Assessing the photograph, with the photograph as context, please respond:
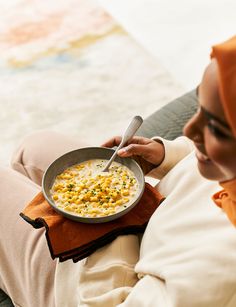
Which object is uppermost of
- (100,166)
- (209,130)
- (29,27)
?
(209,130)

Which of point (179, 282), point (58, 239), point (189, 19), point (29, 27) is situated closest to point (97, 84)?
point (29, 27)

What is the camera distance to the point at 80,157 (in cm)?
112

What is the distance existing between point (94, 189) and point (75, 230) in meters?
0.10

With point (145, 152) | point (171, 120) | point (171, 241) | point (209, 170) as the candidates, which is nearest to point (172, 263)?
point (171, 241)

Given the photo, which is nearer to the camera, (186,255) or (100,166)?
(186,255)

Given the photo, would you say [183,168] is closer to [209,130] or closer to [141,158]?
[141,158]

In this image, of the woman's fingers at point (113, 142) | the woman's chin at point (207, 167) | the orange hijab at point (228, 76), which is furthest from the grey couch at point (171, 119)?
the orange hijab at point (228, 76)

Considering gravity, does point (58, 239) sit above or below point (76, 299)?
above

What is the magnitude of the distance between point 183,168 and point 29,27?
5.99 feet

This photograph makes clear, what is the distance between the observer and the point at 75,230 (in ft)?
3.20

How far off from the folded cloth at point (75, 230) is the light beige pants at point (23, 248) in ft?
0.29

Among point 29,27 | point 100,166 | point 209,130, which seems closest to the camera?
point 209,130

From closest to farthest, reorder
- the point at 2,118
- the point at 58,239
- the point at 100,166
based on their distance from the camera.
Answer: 1. the point at 58,239
2. the point at 100,166
3. the point at 2,118

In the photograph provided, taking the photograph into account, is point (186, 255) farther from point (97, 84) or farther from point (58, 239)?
point (97, 84)
